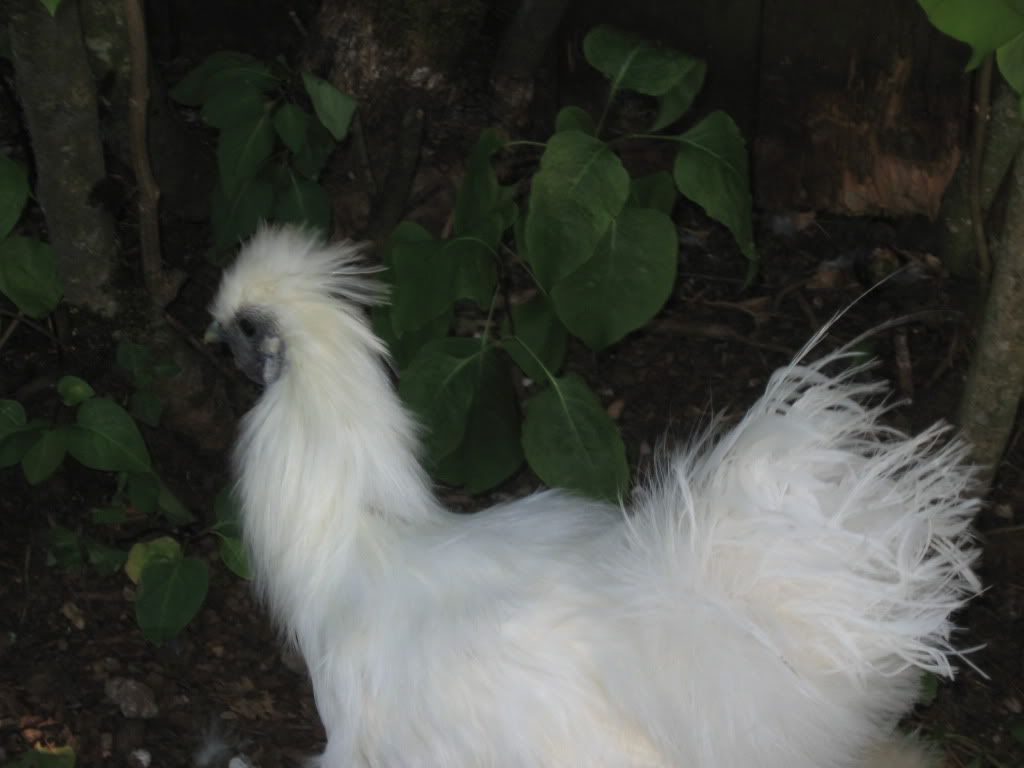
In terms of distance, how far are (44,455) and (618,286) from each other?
134 centimetres

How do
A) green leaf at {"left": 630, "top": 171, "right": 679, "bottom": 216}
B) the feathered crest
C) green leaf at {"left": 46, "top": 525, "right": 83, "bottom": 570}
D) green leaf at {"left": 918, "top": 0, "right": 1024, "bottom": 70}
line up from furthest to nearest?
1. green leaf at {"left": 46, "top": 525, "right": 83, "bottom": 570}
2. green leaf at {"left": 630, "top": 171, "right": 679, "bottom": 216}
3. the feathered crest
4. green leaf at {"left": 918, "top": 0, "right": 1024, "bottom": 70}

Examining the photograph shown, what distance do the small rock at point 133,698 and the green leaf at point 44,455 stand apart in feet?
2.15

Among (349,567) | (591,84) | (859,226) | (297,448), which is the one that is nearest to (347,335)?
(297,448)

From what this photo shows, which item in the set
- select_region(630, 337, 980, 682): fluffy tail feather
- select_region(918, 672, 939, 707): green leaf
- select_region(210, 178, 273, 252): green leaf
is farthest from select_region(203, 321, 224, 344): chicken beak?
select_region(918, 672, 939, 707): green leaf

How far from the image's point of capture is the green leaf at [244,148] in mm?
2871

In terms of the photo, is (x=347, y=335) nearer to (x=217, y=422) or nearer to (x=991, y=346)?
(x=217, y=422)

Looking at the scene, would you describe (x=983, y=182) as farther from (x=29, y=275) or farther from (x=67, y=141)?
(x=29, y=275)

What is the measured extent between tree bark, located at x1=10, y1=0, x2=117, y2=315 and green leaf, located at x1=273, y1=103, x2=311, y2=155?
0.42m

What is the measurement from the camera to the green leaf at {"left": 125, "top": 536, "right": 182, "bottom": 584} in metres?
2.97

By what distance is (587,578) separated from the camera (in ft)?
7.64

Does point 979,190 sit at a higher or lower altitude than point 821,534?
higher

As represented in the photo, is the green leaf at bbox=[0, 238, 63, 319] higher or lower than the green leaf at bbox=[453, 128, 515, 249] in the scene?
lower

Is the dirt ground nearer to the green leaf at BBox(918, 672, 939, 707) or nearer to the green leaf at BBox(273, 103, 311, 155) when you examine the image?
the green leaf at BBox(918, 672, 939, 707)

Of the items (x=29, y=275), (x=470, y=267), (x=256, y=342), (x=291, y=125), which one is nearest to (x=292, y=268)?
(x=256, y=342)
